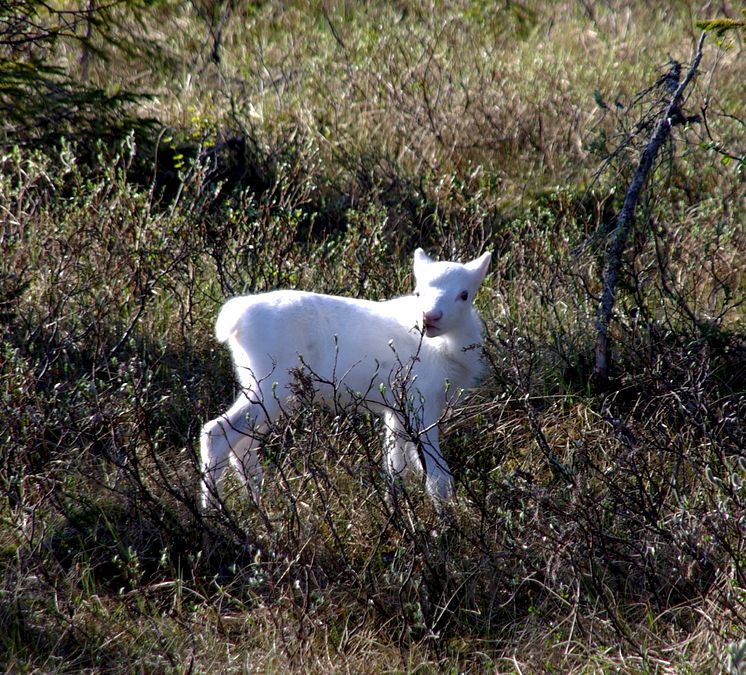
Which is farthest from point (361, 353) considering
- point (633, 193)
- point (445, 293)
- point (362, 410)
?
point (633, 193)

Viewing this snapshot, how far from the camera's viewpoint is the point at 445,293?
5430mm

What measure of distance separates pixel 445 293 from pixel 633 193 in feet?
4.15

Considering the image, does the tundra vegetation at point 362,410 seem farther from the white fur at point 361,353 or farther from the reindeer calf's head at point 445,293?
the reindeer calf's head at point 445,293

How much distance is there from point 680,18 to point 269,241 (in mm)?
8092

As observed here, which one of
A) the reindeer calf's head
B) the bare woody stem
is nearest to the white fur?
Result: the reindeer calf's head

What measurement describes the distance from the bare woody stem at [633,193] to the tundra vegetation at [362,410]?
0.34 ft

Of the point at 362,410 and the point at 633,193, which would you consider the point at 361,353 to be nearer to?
the point at 362,410

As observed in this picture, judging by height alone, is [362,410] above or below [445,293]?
below

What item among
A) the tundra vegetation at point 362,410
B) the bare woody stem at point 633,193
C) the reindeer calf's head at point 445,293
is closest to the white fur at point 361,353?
the reindeer calf's head at point 445,293

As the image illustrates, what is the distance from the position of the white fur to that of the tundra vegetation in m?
0.17

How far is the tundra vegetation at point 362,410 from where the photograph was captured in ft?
14.0

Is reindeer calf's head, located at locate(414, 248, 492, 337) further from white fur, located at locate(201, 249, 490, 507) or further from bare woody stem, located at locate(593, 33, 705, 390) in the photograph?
bare woody stem, located at locate(593, 33, 705, 390)

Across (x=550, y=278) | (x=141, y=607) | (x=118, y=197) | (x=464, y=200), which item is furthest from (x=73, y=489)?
(x=464, y=200)

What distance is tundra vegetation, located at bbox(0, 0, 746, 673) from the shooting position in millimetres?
4258
